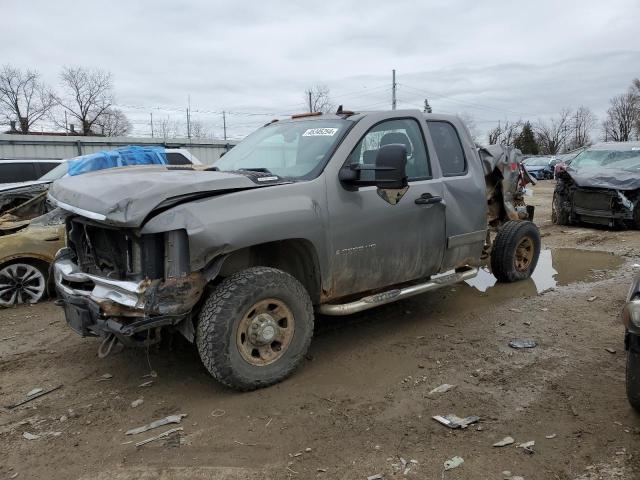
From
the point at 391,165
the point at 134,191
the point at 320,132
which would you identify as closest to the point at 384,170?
the point at 391,165

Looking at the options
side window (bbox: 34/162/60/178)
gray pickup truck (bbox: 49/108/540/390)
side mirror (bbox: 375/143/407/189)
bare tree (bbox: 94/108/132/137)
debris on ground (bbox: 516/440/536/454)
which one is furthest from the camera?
bare tree (bbox: 94/108/132/137)

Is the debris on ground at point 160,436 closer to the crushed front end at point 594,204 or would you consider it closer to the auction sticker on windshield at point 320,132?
the auction sticker on windshield at point 320,132

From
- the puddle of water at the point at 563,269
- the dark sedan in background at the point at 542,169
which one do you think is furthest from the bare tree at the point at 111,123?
the puddle of water at the point at 563,269

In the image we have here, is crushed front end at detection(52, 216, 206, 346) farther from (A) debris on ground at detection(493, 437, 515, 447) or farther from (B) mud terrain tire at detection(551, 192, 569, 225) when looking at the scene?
(B) mud terrain tire at detection(551, 192, 569, 225)

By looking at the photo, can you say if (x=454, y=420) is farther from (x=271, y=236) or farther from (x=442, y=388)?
(x=271, y=236)

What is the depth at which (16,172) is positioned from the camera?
1302 centimetres

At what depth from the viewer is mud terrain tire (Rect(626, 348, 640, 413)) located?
3.12 m

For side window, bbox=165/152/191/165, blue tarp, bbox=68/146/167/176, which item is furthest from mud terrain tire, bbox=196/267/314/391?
side window, bbox=165/152/191/165

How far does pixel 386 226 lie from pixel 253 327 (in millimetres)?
1400

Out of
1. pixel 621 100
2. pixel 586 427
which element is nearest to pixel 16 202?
pixel 586 427

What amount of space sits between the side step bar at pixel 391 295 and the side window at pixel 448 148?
0.97 meters

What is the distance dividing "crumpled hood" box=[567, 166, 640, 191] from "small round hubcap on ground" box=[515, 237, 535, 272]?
484 cm

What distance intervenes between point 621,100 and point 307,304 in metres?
99.4

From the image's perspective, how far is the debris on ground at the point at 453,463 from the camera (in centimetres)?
287
